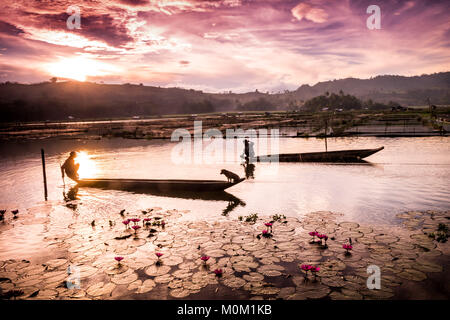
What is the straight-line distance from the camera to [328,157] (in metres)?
21.6

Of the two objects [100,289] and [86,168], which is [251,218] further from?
[86,168]

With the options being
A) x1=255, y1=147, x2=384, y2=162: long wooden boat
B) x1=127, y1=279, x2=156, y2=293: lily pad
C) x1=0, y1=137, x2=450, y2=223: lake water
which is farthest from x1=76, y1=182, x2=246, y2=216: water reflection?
x1=255, y1=147, x2=384, y2=162: long wooden boat

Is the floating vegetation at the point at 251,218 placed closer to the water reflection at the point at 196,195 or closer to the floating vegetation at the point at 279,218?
the floating vegetation at the point at 279,218

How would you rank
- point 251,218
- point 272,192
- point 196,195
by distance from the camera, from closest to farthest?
1. point 251,218
2. point 272,192
3. point 196,195

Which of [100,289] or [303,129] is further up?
[303,129]

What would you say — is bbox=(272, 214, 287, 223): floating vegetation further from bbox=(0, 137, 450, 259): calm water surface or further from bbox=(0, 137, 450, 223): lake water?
bbox=(0, 137, 450, 259): calm water surface

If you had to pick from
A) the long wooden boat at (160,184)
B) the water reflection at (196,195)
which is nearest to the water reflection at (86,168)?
the long wooden boat at (160,184)

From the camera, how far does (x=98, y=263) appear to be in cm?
731

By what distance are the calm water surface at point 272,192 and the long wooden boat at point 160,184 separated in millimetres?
610

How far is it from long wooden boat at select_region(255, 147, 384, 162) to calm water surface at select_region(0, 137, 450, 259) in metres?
1.02

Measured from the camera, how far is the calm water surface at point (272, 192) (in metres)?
10.8

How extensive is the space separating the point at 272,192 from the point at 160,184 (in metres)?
6.41

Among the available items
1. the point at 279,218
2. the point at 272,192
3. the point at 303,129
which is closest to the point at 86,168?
the point at 272,192

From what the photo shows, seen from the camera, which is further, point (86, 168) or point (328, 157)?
point (86, 168)
